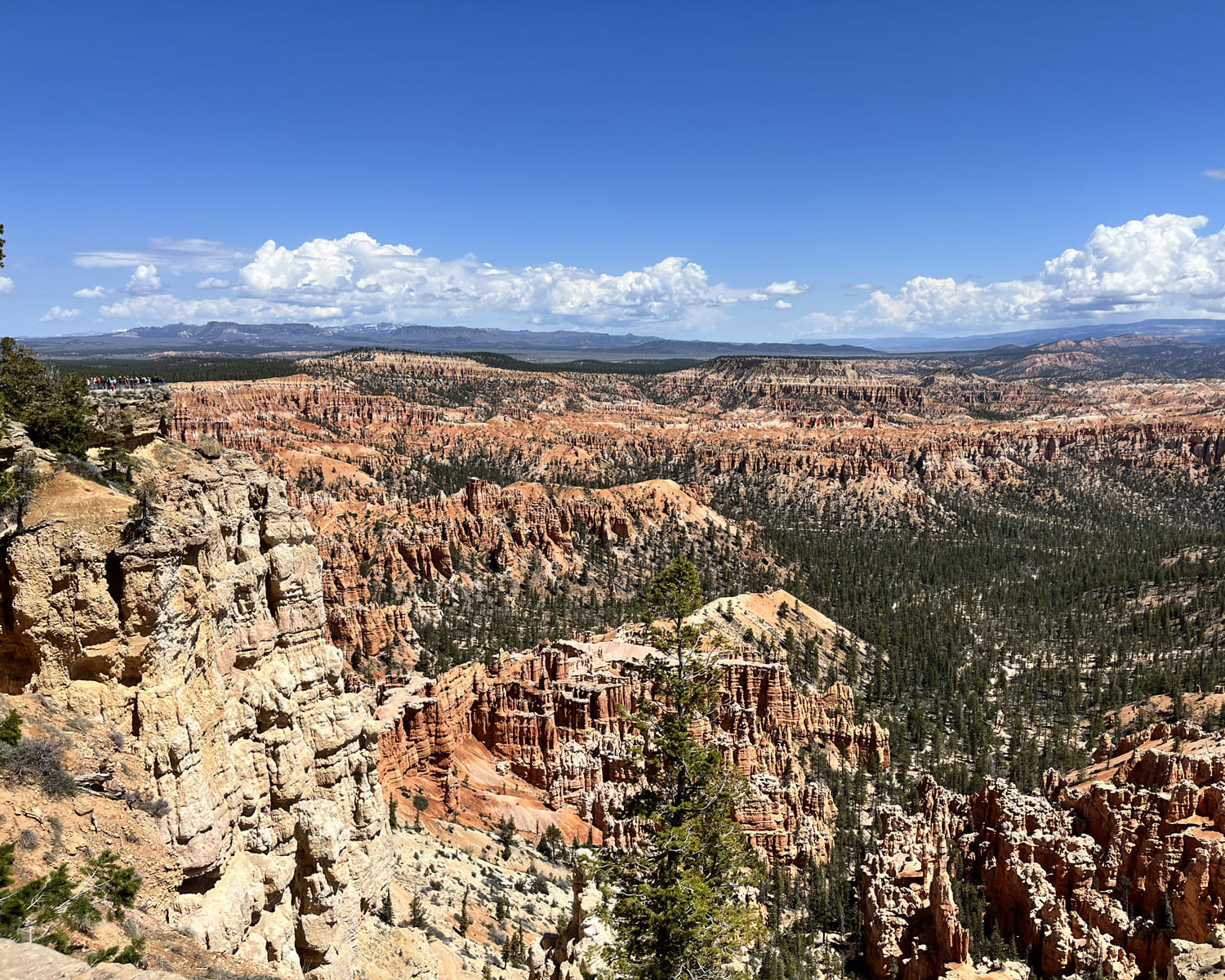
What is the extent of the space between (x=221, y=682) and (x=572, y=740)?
94.5 ft

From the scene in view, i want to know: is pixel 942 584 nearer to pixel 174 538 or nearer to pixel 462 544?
pixel 462 544

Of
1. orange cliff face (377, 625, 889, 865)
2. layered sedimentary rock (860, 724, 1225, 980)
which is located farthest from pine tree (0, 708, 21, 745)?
layered sedimentary rock (860, 724, 1225, 980)

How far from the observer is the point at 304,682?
16.0 meters

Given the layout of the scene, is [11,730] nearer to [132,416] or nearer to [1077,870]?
[132,416]

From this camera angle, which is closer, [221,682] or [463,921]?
[221,682]

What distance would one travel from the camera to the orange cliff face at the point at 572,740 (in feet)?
116

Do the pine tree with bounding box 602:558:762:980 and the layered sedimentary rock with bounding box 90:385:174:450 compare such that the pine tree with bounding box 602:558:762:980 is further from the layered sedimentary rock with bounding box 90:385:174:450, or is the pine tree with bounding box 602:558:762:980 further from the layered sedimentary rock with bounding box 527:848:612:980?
the layered sedimentary rock with bounding box 90:385:174:450

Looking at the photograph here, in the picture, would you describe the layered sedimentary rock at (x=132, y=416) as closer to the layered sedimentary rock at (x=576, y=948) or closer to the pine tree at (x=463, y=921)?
the layered sedimentary rock at (x=576, y=948)

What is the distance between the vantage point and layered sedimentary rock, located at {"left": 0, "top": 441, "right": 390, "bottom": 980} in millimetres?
11586

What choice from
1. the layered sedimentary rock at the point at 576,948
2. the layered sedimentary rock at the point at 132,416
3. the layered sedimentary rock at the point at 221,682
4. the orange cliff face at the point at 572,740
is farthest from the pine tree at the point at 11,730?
the orange cliff face at the point at 572,740

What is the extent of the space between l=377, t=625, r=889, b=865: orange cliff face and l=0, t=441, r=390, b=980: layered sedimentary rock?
1740cm

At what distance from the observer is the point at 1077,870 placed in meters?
30.1

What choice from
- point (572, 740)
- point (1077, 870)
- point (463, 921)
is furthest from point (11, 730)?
point (1077, 870)

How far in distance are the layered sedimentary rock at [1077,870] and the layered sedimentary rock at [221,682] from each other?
2344 centimetres
